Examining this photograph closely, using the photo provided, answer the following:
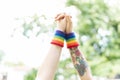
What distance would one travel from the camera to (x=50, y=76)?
0.85 m

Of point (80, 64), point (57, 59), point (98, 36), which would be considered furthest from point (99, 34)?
point (57, 59)

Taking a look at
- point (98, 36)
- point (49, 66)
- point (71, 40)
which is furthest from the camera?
point (98, 36)

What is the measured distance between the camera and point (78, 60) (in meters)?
0.99

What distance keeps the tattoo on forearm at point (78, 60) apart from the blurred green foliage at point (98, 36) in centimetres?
Result: 287

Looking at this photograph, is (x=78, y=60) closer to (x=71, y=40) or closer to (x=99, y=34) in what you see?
(x=71, y=40)

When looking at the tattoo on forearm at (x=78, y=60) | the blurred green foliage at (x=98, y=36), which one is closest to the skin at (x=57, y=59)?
the tattoo on forearm at (x=78, y=60)

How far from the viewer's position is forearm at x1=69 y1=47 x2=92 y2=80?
982 mm

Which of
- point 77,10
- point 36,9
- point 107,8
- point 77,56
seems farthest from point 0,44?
point 77,56

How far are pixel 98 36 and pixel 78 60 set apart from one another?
3.03 metres

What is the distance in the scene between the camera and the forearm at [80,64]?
0.98 metres

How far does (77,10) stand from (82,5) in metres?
0.12

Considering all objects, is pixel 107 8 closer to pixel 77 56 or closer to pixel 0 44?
pixel 0 44

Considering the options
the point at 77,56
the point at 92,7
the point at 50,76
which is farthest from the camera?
the point at 92,7

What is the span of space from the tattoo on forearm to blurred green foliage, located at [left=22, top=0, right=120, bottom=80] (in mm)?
2867
